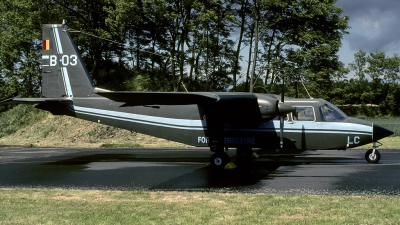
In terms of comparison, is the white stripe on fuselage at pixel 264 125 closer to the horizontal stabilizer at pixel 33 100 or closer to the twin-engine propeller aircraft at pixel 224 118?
the twin-engine propeller aircraft at pixel 224 118

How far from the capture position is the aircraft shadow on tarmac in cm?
1255

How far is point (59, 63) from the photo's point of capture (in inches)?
776

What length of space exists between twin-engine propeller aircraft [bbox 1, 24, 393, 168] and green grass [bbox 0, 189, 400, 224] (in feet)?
16.3

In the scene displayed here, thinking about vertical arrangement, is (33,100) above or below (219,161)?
above

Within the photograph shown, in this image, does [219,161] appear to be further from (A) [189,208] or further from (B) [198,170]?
(A) [189,208]

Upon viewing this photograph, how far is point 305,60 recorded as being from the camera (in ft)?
110

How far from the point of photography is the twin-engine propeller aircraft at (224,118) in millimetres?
15727

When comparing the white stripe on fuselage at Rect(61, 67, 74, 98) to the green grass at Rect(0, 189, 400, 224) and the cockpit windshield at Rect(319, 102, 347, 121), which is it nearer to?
the green grass at Rect(0, 189, 400, 224)

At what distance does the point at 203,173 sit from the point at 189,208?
575 cm

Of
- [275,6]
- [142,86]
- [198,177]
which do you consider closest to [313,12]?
[275,6]

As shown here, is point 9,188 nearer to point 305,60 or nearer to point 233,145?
point 233,145

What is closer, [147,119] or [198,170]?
[198,170]

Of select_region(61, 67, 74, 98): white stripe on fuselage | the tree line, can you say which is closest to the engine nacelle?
select_region(61, 67, 74, 98): white stripe on fuselage

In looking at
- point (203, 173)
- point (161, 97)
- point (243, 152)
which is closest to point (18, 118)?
point (243, 152)
